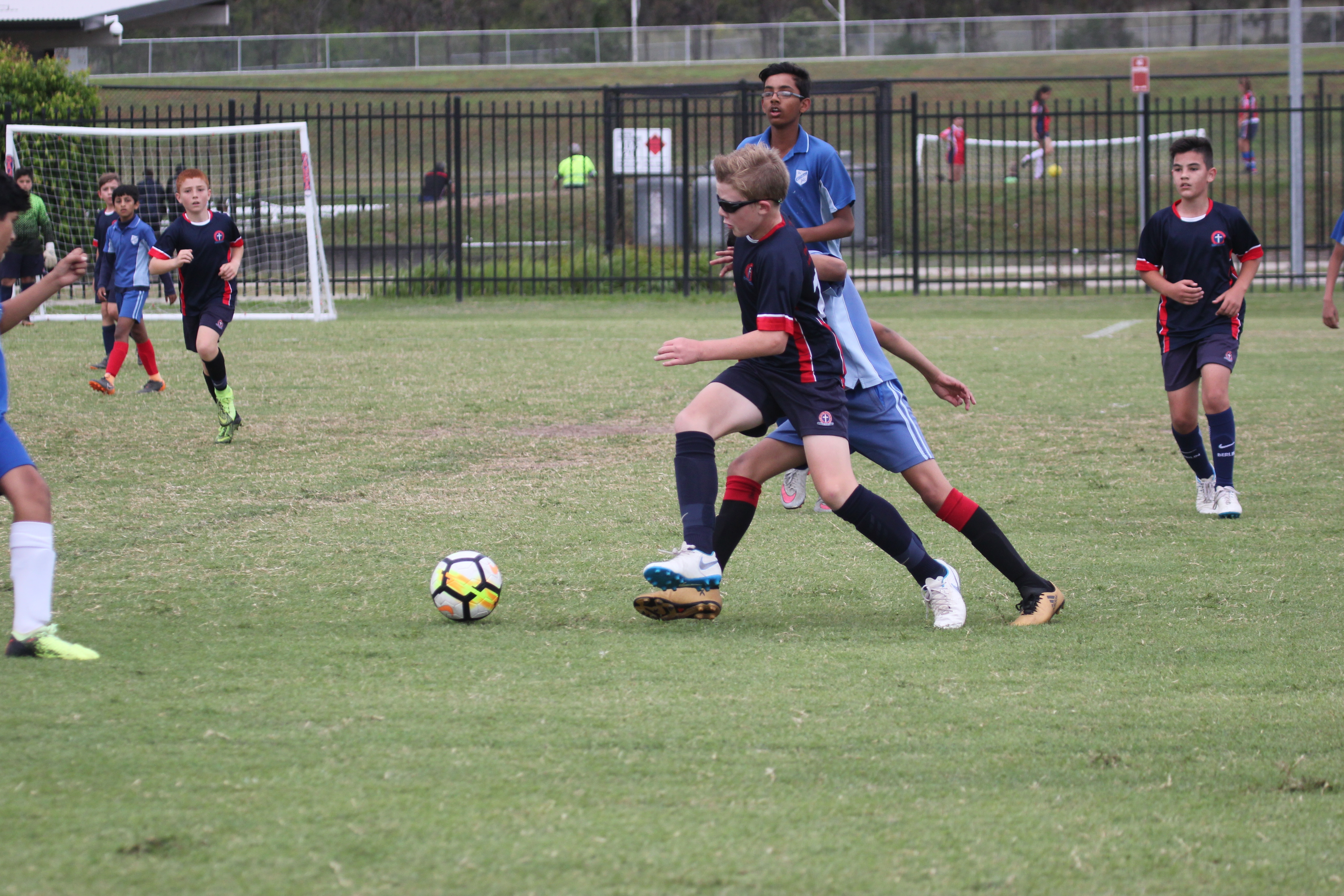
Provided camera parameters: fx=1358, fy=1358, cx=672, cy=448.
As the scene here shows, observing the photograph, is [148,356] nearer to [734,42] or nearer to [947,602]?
[947,602]

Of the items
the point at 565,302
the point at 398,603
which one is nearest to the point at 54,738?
the point at 398,603

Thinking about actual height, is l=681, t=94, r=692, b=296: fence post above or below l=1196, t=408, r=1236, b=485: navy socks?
above

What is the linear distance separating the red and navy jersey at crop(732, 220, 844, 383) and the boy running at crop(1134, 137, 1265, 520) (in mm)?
2818

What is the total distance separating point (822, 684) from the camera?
4.11 metres

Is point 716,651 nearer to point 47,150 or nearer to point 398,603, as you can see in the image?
point 398,603

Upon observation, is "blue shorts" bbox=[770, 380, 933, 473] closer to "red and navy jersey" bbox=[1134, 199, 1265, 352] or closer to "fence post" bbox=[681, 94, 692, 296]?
"red and navy jersey" bbox=[1134, 199, 1265, 352]

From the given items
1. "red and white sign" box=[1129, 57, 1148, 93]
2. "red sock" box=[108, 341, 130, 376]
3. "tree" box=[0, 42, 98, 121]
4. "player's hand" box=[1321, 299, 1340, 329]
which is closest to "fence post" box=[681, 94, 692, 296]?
"red and white sign" box=[1129, 57, 1148, 93]

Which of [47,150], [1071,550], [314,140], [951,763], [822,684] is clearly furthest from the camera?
Answer: [314,140]

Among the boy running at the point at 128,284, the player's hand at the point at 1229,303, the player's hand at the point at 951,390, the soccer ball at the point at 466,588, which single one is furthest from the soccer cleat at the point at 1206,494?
the boy running at the point at 128,284

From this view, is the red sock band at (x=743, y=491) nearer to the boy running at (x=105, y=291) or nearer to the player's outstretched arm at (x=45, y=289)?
the player's outstretched arm at (x=45, y=289)

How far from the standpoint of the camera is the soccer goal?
17.9 m

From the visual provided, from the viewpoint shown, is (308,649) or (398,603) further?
(398,603)

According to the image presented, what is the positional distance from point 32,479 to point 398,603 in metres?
1.36

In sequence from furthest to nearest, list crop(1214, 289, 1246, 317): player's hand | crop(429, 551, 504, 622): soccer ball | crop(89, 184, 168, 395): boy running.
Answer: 1. crop(89, 184, 168, 395): boy running
2. crop(1214, 289, 1246, 317): player's hand
3. crop(429, 551, 504, 622): soccer ball
